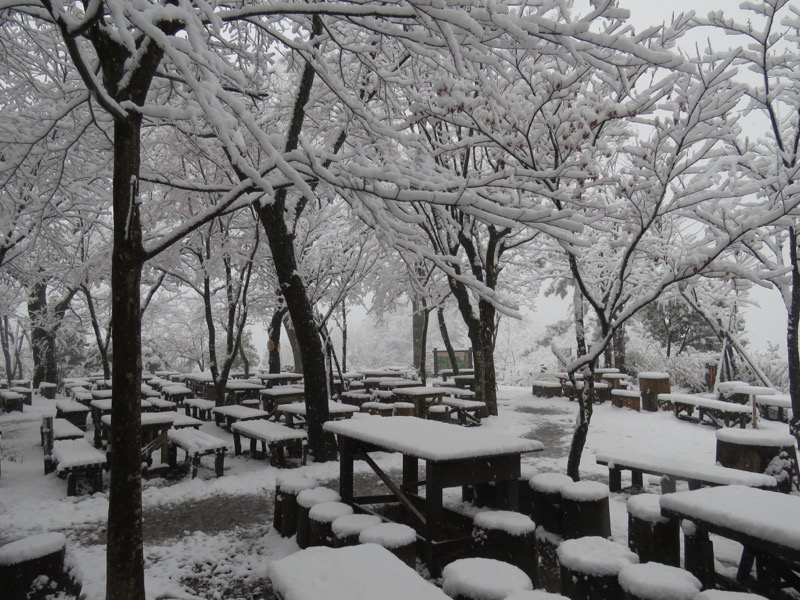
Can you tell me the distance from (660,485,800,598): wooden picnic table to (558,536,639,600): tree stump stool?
55 centimetres

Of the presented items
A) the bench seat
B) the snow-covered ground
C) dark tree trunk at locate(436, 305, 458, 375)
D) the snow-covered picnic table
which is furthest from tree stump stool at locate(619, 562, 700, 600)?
dark tree trunk at locate(436, 305, 458, 375)

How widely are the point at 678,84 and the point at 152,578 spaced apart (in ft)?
24.1

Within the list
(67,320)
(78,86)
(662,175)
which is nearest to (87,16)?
(78,86)

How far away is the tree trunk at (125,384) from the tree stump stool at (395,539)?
1615 mm

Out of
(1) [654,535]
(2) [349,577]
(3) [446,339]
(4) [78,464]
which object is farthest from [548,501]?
(3) [446,339]

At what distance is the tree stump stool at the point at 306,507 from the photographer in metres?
5.04

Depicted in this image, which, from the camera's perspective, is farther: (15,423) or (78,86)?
(15,423)

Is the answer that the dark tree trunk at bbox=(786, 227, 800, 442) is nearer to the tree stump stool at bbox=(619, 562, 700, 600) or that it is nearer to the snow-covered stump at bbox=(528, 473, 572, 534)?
the snow-covered stump at bbox=(528, 473, 572, 534)

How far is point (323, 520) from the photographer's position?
4645mm

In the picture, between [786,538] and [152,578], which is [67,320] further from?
[786,538]

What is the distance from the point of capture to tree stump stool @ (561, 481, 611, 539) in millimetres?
4844

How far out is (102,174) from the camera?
9.28m

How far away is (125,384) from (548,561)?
4.10m

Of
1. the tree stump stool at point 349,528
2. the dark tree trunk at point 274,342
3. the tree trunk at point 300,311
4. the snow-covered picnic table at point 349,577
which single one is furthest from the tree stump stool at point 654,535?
the dark tree trunk at point 274,342
